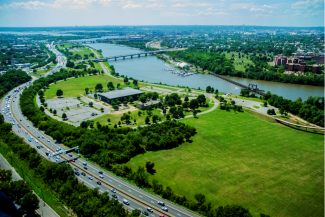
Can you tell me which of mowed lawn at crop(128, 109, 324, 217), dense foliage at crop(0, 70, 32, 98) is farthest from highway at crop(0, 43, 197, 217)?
dense foliage at crop(0, 70, 32, 98)

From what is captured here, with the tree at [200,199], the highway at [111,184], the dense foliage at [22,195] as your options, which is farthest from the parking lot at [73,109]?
the tree at [200,199]

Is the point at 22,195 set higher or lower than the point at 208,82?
lower

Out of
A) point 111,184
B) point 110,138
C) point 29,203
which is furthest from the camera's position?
point 110,138

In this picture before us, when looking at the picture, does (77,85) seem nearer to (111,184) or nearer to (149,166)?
(149,166)

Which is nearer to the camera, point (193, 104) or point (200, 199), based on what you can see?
point (200, 199)

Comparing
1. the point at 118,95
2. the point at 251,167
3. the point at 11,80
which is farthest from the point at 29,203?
the point at 11,80

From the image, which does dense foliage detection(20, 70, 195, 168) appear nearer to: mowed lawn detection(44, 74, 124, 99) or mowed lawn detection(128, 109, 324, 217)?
mowed lawn detection(128, 109, 324, 217)
